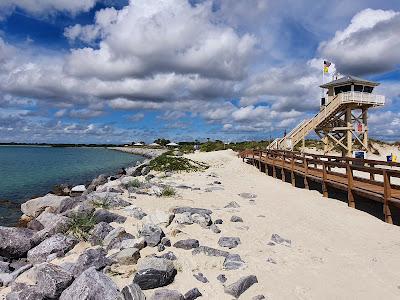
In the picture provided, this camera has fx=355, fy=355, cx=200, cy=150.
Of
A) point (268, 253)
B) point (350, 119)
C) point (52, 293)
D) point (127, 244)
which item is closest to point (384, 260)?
point (268, 253)

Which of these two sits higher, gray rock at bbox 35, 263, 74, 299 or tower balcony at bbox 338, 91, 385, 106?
tower balcony at bbox 338, 91, 385, 106

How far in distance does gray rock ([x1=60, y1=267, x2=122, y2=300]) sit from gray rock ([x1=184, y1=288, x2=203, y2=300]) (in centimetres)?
116

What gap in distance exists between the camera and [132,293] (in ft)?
19.8

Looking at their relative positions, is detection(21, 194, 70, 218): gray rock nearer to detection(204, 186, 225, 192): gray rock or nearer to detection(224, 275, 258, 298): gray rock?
detection(204, 186, 225, 192): gray rock

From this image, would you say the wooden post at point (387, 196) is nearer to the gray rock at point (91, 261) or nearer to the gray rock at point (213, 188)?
the gray rock at point (213, 188)

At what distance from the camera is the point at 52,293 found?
625 centimetres

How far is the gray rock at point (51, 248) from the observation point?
331 inches

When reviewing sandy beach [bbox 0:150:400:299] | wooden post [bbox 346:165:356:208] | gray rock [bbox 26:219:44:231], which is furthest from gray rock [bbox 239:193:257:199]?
gray rock [bbox 26:219:44:231]

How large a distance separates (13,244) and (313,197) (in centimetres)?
1207

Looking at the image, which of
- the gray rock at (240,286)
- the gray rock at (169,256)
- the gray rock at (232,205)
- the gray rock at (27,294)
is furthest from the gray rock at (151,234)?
the gray rock at (232,205)

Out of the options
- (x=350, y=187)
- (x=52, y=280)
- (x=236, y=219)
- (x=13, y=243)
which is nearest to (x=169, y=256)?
(x=52, y=280)

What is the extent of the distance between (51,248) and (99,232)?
121 cm

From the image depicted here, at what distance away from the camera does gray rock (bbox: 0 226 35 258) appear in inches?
354

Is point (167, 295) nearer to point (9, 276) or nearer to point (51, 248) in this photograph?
point (9, 276)
